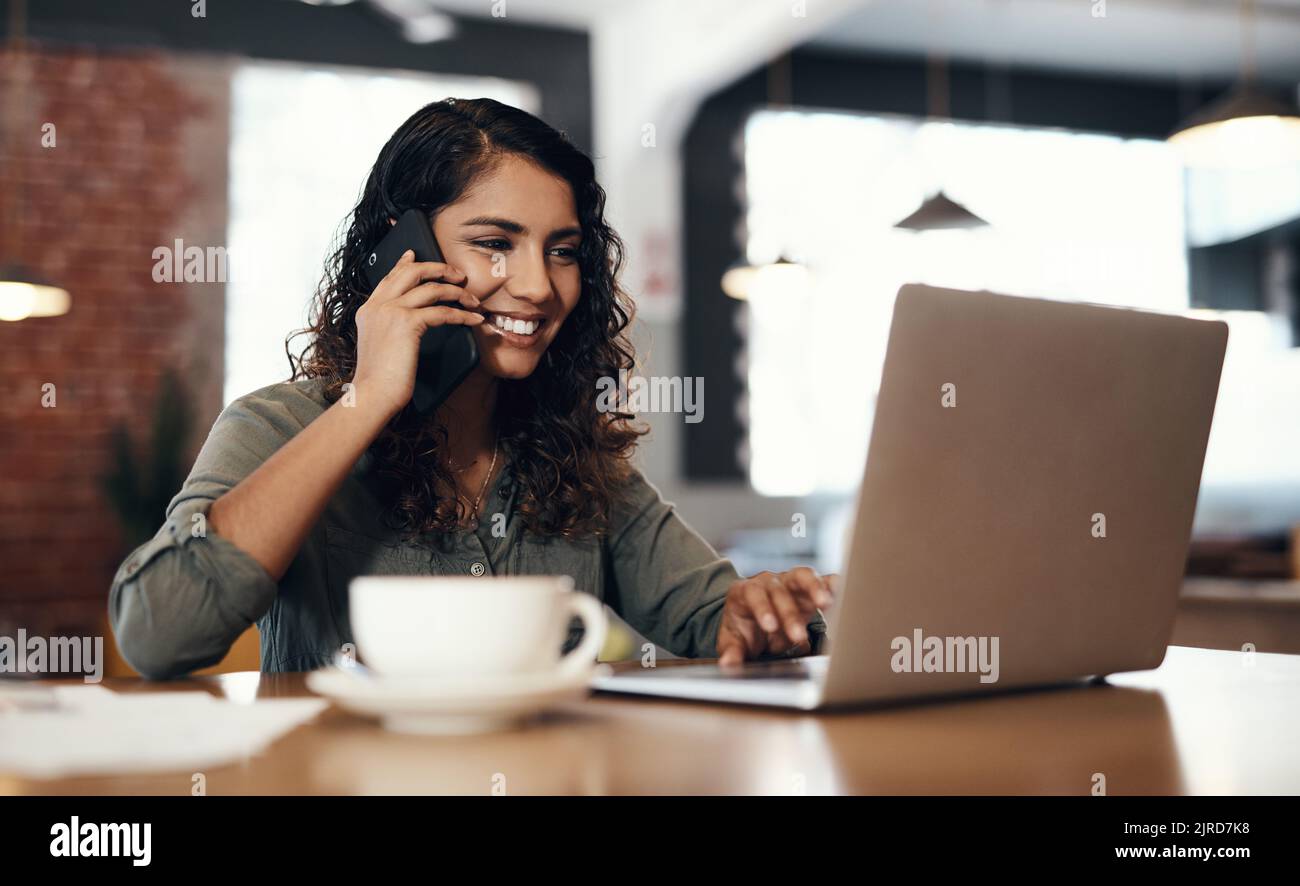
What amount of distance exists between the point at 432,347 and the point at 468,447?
0.22 meters

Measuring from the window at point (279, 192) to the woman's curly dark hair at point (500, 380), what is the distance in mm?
3473

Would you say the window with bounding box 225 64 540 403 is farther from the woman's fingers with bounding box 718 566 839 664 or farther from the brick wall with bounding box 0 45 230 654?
the woman's fingers with bounding box 718 566 839 664

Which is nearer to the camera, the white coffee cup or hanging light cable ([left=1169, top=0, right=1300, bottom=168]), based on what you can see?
the white coffee cup

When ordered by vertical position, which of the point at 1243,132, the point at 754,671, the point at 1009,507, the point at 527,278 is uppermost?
the point at 1243,132

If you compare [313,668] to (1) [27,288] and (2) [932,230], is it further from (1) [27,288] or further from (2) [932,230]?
(1) [27,288]

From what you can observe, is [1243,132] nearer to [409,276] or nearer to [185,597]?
[409,276]

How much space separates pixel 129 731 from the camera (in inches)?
26.2

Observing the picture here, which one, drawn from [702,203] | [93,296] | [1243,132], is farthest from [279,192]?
[1243,132]

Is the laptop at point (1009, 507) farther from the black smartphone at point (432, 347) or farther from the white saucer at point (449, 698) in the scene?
the black smartphone at point (432, 347)

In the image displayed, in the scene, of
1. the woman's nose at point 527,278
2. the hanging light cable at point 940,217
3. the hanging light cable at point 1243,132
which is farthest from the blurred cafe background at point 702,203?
the woman's nose at point 527,278

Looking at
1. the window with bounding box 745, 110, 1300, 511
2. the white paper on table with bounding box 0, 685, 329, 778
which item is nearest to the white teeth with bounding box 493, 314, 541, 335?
the white paper on table with bounding box 0, 685, 329, 778

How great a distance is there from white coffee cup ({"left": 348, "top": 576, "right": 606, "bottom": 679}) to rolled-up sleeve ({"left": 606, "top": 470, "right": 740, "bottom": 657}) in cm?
67

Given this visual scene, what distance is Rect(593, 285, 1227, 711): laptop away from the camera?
76 cm
